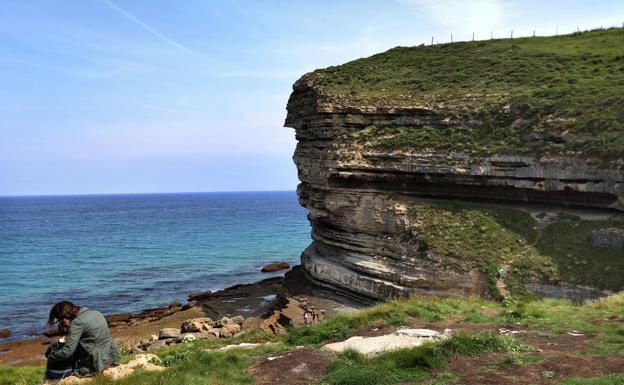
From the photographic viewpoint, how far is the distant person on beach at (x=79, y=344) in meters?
9.02

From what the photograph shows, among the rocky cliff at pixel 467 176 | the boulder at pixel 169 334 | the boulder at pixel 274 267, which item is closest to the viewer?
the rocky cliff at pixel 467 176

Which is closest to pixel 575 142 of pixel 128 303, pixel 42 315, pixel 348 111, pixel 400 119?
pixel 400 119

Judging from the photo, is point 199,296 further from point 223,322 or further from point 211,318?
point 223,322

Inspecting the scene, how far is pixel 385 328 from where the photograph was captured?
52.6ft

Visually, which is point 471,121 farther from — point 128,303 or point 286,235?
point 286,235

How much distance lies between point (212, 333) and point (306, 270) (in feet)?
33.5

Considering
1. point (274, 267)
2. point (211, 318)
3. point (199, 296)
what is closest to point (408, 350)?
point (211, 318)

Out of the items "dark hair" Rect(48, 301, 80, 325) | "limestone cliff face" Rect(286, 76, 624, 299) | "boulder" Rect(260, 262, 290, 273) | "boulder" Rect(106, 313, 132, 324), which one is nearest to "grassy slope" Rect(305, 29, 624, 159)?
"limestone cliff face" Rect(286, 76, 624, 299)

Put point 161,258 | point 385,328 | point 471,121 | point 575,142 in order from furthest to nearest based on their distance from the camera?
point 161,258 → point 471,121 → point 575,142 → point 385,328

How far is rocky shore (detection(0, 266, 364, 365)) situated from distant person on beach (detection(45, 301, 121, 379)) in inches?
692

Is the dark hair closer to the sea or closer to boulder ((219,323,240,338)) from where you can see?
boulder ((219,323,240,338))

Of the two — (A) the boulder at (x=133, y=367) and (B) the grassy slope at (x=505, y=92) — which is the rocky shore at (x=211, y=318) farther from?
(A) the boulder at (x=133, y=367)

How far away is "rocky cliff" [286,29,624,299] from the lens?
86.4 ft

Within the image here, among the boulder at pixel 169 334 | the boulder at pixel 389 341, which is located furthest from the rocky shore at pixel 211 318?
the boulder at pixel 389 341
